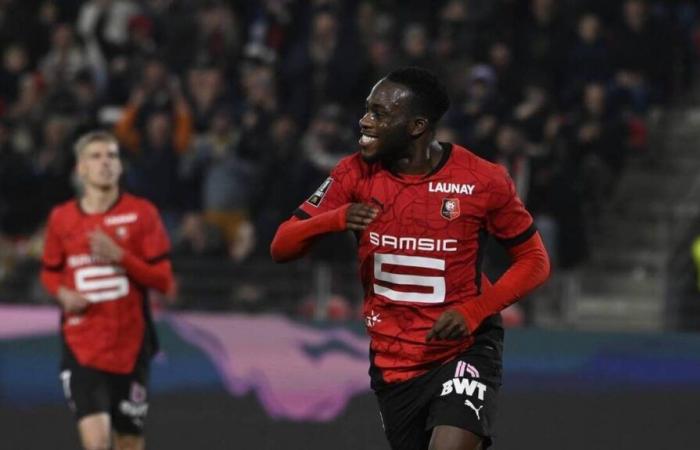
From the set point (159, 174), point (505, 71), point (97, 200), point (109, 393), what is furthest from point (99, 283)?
point (505, 71)

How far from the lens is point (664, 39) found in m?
A: 12.8

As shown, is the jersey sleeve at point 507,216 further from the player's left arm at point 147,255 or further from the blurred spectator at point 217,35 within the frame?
the blurred spectator at point 217,35

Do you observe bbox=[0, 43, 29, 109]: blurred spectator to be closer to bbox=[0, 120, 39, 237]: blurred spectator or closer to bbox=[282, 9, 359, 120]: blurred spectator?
bbox=[0, 120, 39, 237]: blurred spectator

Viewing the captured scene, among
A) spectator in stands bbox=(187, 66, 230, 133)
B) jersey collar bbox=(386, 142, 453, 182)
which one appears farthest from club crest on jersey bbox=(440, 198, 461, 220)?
spectator in stands bbox=(187, 66, 230, 133)

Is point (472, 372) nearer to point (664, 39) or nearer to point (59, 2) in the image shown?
point (664, 39)

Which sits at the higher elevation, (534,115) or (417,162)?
(417,162)

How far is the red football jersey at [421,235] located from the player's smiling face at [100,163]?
2486mm

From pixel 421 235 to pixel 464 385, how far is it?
0.63 meters

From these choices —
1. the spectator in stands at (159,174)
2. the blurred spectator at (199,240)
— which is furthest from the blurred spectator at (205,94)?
the blurred spectator at (199,240)

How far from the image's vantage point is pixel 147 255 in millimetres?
8656

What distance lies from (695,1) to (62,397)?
674 cm

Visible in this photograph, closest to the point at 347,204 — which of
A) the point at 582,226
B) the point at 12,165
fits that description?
the point at 582,226

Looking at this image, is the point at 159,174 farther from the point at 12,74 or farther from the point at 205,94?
the point at 12,74

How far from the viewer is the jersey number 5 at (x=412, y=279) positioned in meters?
6.37
